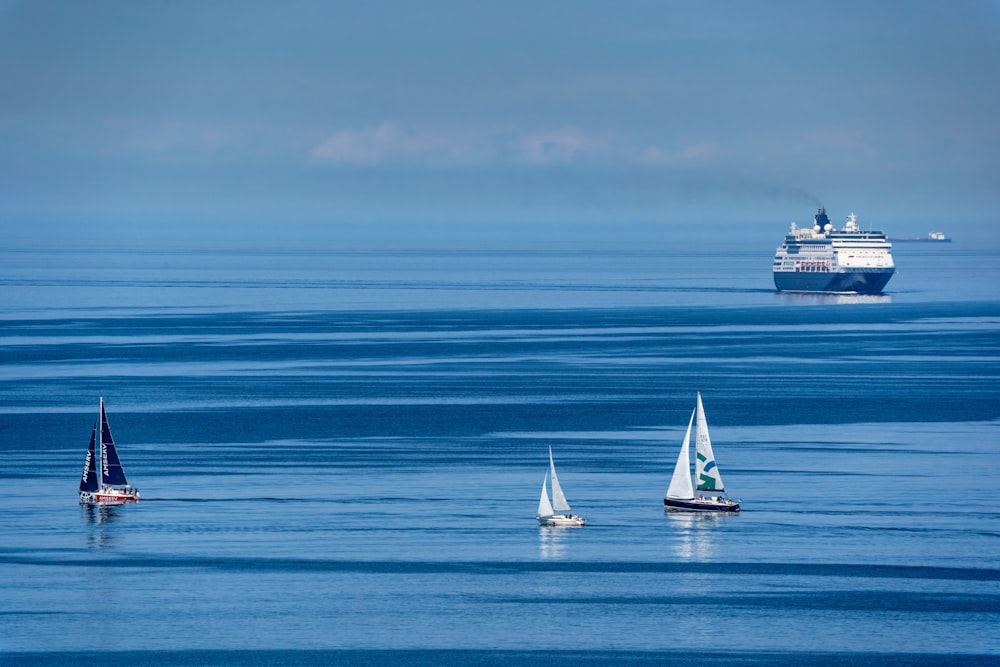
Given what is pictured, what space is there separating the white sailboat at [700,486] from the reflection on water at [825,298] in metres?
120

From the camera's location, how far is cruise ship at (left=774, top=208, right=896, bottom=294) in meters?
185

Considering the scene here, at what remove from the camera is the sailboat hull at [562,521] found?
2121 inches

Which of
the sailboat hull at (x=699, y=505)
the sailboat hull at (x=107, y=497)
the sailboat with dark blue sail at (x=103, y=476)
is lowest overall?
the sailboat hull at (x=699, y=505)

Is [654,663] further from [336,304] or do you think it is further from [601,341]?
[336,304]

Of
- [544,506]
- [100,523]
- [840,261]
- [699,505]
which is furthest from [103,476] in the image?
[840,261]

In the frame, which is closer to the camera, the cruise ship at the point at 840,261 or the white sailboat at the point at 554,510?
the white sailboat at the point at 554,510

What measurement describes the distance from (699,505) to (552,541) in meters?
6.56

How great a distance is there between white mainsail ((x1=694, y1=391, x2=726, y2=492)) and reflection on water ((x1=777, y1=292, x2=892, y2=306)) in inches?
4716

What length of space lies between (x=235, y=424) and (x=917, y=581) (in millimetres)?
37338

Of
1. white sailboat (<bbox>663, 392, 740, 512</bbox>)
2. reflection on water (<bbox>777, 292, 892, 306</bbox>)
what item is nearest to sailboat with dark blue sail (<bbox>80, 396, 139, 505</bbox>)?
white sailboat (<bbox>663, 392, 740, 512</bbox>)

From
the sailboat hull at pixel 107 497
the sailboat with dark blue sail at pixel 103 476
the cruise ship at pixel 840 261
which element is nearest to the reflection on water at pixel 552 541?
the sailboat hull at pixel 107 497

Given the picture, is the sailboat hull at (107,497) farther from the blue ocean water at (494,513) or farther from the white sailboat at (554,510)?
the white sailboat at (554,510)

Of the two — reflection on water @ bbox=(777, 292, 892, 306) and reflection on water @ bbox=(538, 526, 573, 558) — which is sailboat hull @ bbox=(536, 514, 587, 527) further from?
reflection on water @ bbox=(777, 292, 892, 306)

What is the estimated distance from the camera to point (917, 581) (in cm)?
4697
